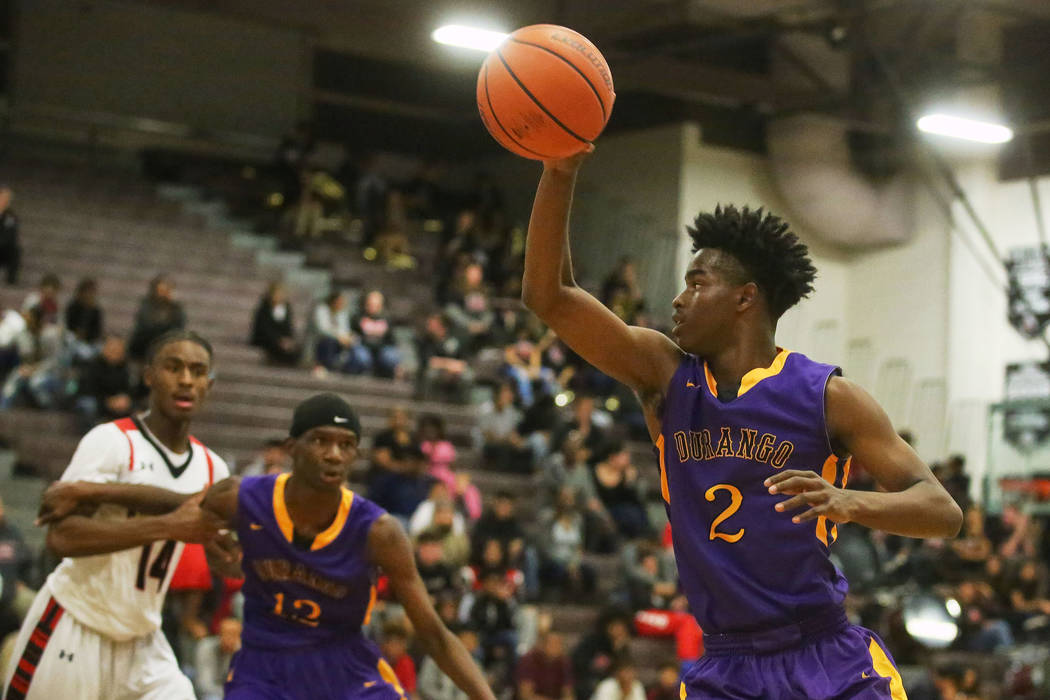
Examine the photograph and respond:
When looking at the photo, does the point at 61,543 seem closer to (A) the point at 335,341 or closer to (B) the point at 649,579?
(B) the point at 649,579

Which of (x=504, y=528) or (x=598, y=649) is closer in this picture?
(x=598, y=649)

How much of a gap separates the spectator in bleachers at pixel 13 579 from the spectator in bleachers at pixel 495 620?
347 centimetres

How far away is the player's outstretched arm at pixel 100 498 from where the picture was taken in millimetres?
5105

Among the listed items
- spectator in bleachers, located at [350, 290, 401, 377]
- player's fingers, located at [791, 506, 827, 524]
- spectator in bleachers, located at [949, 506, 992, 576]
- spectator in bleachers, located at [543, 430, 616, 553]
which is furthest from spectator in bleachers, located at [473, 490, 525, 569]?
player's fingers, located at [791, 506, 827, 524]

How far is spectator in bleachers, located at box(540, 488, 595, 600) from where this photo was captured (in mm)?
13000

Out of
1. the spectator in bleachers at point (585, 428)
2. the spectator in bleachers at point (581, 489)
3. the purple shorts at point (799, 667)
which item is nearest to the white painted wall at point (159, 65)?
the spectator in bleachers at point (585, 428)

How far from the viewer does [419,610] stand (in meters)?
5.11

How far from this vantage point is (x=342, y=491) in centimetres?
531

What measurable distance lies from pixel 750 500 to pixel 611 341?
0.60 m

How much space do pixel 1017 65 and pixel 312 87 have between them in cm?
1006

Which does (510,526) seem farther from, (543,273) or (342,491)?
(543,273)

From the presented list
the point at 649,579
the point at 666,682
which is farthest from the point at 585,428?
the point at 666,682

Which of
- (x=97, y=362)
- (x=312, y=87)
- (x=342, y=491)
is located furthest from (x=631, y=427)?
(x=342, y=491)

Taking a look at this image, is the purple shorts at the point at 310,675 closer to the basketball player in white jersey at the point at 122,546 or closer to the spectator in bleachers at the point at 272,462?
the basketball player in white jersey at the point at 122,546
